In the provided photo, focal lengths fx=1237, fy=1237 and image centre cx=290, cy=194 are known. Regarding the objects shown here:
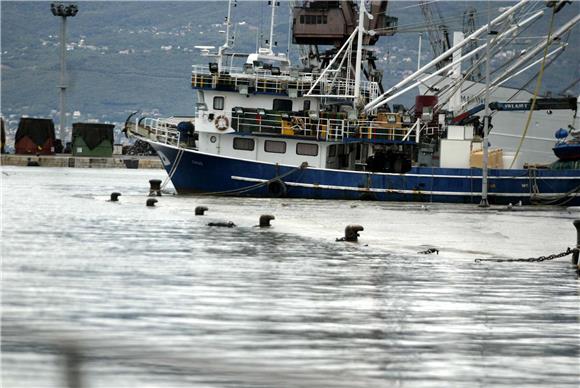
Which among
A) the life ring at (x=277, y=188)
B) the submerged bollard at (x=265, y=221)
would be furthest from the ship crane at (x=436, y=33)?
the submerged bollard at (x=265, y=221)

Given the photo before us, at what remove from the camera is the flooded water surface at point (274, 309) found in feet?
39.0

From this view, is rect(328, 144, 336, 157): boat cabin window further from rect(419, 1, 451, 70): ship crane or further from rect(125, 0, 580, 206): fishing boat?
rect(419, 1, 451, 70): ship crane

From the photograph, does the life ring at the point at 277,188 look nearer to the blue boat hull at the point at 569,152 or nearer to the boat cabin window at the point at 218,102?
the boat cabin window at the point at 218,102

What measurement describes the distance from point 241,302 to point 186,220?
724 inches

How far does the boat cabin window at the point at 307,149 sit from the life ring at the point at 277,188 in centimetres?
229

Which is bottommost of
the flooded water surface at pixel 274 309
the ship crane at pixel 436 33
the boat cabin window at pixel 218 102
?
the flooded water surface at pixel 274 309

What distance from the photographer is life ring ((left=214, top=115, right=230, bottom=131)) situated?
53219 millimetres

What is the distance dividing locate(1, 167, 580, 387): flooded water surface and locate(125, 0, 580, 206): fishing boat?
64.6 ft

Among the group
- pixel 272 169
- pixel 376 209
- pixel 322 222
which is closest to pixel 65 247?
pixel 322 222

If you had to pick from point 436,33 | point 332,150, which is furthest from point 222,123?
point 436,33

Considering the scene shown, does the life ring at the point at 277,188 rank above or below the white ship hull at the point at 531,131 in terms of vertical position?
below

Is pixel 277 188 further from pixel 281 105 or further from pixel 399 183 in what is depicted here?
pixel 399 183

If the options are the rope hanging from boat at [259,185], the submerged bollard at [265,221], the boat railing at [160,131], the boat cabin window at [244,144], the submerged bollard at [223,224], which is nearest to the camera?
the submerged bollard at [223,224]

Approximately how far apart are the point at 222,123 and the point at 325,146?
4.55 meters
